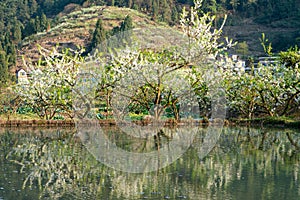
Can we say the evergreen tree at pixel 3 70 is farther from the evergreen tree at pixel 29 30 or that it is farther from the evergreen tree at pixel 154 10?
the evergreen tree at pixel 154 10

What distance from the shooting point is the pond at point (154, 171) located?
9.69 meters

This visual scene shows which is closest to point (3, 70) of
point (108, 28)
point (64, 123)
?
point (108, 28)

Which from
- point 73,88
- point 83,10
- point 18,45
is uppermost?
point 83,10

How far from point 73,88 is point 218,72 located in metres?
6.38

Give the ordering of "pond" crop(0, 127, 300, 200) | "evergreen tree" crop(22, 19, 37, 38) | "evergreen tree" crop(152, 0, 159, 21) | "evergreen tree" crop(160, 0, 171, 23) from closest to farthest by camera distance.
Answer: "pond" crop(0, 127, 300, 200) → "evergreen tree" crop(22, 19, 37, 38) → "evergreen tree" crop(152, 0, 159, 21) → "evergreen tree" crop(160, 0, 171, 23)

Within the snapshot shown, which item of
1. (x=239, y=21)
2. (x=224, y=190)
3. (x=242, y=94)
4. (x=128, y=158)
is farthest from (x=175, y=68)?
(x=239, y=21)

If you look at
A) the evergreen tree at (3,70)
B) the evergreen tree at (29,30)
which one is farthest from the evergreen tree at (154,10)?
the evergreen tree at (3,70)

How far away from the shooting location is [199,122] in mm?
24109

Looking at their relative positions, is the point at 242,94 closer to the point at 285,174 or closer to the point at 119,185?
the point at 285,174

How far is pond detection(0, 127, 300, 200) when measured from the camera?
9.69m

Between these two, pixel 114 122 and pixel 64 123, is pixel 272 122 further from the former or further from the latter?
pixel 64 123

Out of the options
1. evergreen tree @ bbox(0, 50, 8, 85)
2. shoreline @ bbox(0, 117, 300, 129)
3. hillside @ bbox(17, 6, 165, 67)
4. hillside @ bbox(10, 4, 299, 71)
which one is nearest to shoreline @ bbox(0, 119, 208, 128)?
shoreline @ bbox(0, 117, 300, 129)

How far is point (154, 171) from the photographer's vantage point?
1205cm

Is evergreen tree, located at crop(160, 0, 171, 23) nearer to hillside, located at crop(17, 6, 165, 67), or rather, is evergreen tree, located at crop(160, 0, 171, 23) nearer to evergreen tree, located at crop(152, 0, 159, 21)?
evergreen tree, located at crop(152, 0, 159, 21)
